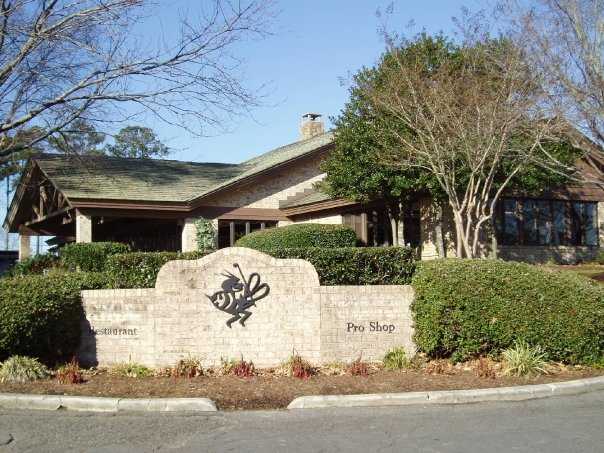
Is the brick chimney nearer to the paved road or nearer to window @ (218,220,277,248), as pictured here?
window @ (218,220,277,248)

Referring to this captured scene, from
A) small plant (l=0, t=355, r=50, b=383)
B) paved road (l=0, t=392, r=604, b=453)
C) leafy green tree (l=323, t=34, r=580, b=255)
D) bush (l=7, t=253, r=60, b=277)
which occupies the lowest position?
paved road (l=0, t=392, r=604, b=453)

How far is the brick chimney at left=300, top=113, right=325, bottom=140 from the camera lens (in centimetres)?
3127

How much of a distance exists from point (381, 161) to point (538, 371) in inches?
380

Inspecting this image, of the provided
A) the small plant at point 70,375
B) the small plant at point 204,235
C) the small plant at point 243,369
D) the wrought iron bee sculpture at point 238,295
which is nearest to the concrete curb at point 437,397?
the small plant at point 243,369

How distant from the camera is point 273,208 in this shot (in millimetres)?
23484

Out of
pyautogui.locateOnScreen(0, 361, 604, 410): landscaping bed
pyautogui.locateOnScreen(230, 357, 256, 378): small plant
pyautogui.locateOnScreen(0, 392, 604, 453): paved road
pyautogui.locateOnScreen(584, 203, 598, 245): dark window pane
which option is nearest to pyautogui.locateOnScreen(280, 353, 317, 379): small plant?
pyautogui.locateOnScreen(0, 361, 604, 410): landscaping bed

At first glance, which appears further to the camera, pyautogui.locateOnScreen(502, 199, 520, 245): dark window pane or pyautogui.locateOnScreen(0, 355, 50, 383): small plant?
pyautogui.locateOnScreen(502, 199, 520, 245): dark window pane

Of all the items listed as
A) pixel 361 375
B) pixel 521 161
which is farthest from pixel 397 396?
pixel 521 161

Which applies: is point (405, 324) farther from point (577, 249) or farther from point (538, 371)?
point (577, 249)

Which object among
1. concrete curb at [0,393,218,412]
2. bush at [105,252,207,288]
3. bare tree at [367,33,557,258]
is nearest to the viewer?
concrete curb at [0,393,218,412]

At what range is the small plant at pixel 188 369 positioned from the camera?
9.84 meters

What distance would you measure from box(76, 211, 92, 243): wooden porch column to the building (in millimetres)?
29

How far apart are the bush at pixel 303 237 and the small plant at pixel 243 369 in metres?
8.45

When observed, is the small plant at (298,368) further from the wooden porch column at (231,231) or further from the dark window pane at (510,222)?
the dark window pane at (510,222)
